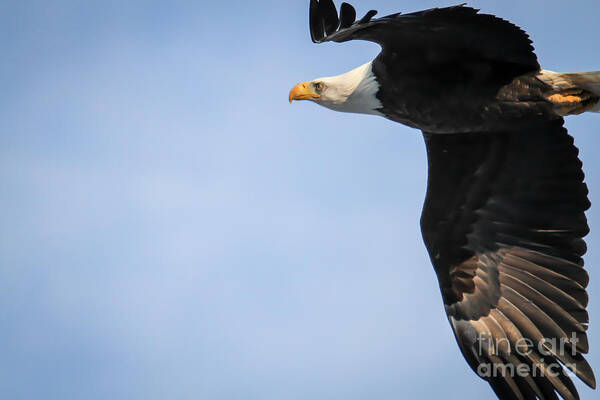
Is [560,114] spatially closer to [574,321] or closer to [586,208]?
[586,208]

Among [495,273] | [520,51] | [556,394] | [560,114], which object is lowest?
[556,394]

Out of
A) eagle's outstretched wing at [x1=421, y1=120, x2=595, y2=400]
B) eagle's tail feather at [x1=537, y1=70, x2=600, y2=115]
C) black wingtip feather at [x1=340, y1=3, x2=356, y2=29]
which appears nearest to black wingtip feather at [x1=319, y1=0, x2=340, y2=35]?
black wingtip feather at [x1=340, y1=3, x2=356, y2=29]

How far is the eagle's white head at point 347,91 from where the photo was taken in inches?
319

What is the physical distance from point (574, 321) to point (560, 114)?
210cm

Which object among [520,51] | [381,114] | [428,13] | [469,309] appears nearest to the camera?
[428,13]

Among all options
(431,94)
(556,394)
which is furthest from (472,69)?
(556,394)

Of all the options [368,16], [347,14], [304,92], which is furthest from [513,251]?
[368,16]

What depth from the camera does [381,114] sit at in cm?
823

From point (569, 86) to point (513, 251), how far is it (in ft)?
6.66

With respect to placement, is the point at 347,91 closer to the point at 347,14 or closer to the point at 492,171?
the point at 347,14

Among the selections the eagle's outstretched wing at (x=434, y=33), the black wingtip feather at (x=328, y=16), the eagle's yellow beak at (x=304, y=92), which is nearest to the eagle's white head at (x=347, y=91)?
the eagle's yellow beak at (x=304, y=92)

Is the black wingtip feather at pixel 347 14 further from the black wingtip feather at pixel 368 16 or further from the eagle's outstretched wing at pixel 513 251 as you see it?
the eagle's outstretched wing at pixel 513 251

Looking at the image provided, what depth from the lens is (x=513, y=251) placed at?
29.4ft

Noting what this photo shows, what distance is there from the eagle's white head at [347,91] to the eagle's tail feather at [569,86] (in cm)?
160
